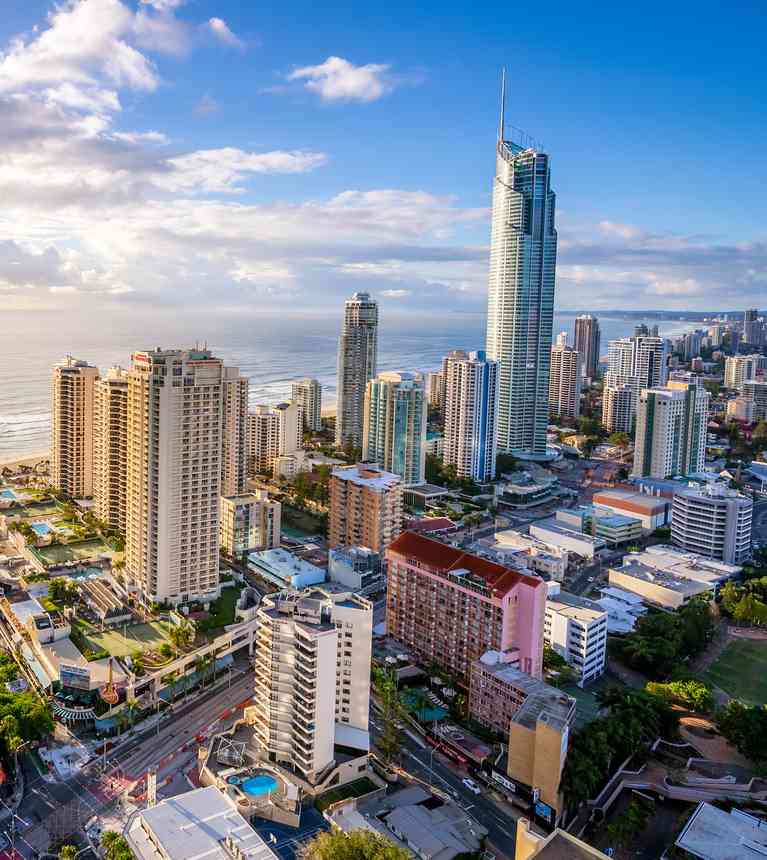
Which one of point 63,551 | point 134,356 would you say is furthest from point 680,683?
point 63,551

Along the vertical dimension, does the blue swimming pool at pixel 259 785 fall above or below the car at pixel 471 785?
above

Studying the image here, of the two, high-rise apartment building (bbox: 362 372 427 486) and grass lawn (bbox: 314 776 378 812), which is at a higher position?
high-rise apartment building (bbox: 362 372 427 486)

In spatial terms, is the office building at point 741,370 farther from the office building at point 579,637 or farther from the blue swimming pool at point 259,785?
the blue swimming pool at point 259,785

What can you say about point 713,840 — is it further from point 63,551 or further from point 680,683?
point 63,551

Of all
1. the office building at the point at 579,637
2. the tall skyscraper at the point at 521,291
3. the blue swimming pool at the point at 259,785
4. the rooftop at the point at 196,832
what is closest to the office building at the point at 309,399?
the tall skyscraper at the point at 521,291

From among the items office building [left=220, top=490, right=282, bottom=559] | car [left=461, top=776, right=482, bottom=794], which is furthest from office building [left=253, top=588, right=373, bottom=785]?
office building [left=220, top=490, right=282, bottom=559]

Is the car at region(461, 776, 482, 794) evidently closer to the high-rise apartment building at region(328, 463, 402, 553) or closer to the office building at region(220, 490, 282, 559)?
the high-rise apartment building at region(328, 463, 402, 553)
